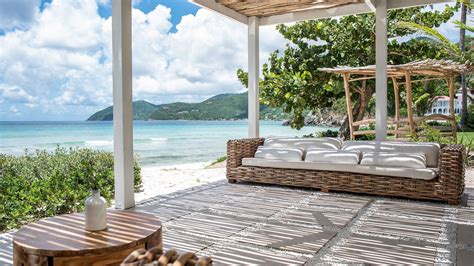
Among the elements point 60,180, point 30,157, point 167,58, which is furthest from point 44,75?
point 60,180

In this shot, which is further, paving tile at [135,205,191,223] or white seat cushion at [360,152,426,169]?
white seat cushion at [360,152,426,169]

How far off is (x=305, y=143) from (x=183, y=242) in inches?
131

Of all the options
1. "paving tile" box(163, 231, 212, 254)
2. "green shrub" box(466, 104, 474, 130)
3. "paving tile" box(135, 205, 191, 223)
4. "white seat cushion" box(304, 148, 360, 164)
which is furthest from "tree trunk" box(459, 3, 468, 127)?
"paving tile" box(163, 231, 212, 254)

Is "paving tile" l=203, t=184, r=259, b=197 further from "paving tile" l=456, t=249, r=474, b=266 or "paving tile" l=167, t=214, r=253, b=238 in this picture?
"paving tile" l=456, t=249, r=474, b=266

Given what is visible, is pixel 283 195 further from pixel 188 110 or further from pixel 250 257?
pixel 188 110

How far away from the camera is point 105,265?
78.8 inches

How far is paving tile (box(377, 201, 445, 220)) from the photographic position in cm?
410

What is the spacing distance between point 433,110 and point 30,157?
8.78m

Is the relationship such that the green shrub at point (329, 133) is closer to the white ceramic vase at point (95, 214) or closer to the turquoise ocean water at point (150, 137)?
the turquoise ocean water at point (150, 137)

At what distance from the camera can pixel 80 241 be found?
2096 mm

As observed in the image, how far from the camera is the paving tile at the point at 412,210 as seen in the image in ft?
13.4

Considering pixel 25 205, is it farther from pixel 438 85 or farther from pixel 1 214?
pixel 438 85

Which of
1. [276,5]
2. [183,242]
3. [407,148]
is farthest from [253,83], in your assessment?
[183,242]

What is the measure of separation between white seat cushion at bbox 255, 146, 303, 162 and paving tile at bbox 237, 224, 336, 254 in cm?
214
